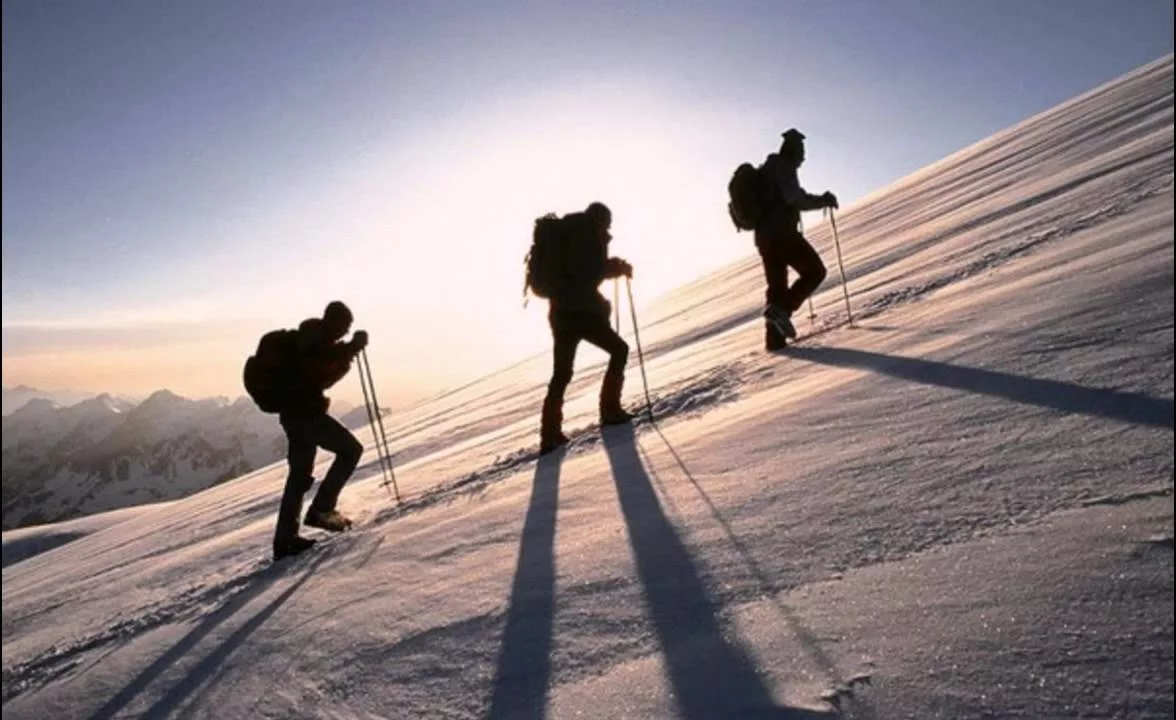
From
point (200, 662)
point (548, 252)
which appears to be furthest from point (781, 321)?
point (200, 662)

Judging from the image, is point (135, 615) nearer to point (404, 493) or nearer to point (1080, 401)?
point (404, 493)

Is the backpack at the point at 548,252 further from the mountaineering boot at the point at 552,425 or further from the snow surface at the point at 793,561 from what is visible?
the snow surface at the point at 793,561

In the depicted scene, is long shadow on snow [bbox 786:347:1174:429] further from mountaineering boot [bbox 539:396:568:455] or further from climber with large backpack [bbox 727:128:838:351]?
mountaineering boot [bbox 539:396:568:455]

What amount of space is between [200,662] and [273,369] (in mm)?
2294

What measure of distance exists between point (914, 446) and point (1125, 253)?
212 centimetres

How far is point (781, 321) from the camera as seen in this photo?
240 inches

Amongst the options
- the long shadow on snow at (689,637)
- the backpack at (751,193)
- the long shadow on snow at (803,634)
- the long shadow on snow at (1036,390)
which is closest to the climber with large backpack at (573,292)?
the backpack at (751,193)

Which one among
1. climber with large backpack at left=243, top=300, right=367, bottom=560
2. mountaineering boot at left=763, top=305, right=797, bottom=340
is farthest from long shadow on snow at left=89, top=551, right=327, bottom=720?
mountaineering boot at left=763, top=305, right=797, bottom=340

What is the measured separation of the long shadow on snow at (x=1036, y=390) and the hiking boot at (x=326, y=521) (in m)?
4.11

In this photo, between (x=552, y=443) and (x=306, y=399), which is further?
(x=552, y=443)

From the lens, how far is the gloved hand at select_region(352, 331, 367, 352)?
552 centimetres

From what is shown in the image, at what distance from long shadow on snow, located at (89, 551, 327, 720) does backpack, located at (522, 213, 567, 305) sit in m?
2.71

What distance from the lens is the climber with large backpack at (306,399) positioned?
514cm

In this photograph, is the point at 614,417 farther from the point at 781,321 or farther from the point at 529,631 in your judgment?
the point at 529,631
